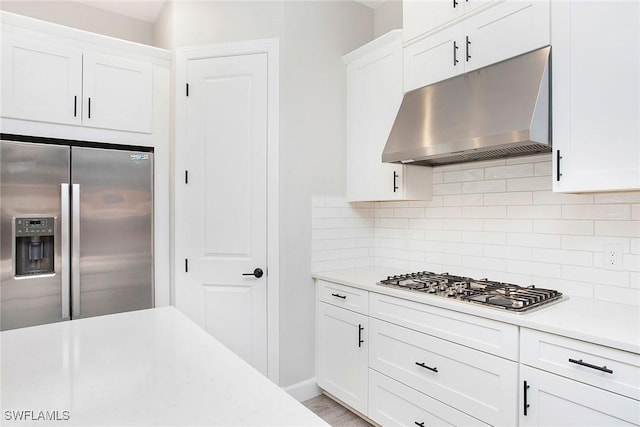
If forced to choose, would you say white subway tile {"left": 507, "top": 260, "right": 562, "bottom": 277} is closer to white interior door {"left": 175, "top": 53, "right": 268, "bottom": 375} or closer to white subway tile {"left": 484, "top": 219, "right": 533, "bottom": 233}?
white subway tile {"left": 484, "top": 219, "right": 533, "bottom": 233}

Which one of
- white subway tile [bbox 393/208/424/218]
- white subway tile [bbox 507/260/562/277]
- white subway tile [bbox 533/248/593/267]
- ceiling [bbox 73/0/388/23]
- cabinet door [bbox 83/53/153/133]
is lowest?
white subway tile [bbox 507/260/562/277]

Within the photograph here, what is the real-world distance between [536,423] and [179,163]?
99.2 inches

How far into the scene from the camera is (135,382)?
3.23ft

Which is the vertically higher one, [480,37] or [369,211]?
[480,37]

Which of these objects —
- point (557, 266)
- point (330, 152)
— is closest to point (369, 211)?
point (330, 152)

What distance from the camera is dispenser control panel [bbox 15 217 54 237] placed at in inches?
87.7

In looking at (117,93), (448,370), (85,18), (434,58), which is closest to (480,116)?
(434,58)

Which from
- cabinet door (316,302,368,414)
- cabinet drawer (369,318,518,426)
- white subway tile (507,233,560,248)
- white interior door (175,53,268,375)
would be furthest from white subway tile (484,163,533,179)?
white interior door (175,53,268,375)

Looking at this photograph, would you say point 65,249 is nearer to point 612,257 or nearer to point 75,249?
point 75,249

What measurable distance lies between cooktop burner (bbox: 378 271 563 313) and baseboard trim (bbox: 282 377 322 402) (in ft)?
3.42

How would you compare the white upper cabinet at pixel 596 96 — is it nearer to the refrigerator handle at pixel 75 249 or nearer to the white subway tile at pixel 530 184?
the white subway tile at pixel 530 184

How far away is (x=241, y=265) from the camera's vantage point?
2.63m

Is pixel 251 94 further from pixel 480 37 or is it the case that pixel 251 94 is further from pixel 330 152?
pixel 480 37

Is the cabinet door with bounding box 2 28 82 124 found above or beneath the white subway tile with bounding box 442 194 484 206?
above
